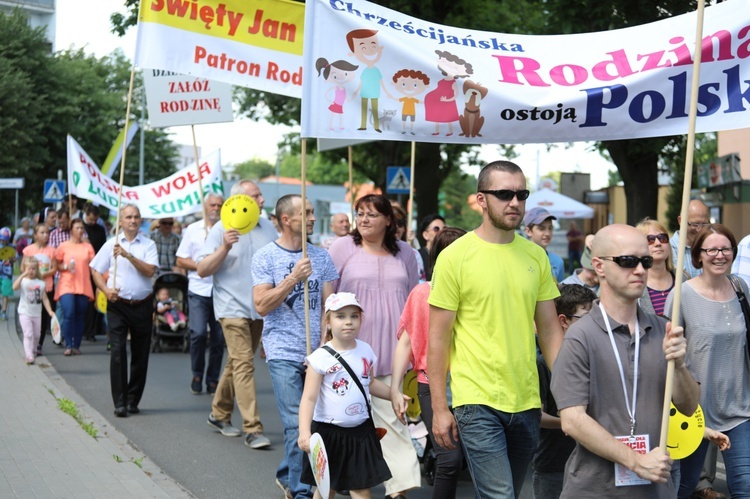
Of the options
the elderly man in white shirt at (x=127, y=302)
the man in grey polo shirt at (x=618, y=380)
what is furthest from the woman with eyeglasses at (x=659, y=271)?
the elderly man in white shirt at (x=127, y=302)

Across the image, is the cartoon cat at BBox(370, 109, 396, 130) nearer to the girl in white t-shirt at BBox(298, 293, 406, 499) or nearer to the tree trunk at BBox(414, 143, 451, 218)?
the girl in white t-shirt at BBox(298, 293, 406, 499)

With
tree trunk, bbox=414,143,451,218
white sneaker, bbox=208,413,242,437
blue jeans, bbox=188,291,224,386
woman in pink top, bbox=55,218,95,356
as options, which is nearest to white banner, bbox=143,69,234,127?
blue jeans, bbox=188,291,224,386

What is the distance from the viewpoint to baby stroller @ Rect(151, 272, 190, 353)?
16156mm

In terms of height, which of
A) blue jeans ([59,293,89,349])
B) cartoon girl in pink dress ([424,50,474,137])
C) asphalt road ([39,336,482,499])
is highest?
cartoon girl in pink dress ([424,50,474,137])

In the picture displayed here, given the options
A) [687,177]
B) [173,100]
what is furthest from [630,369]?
[173,100]

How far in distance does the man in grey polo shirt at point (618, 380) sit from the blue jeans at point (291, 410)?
293 centimetres

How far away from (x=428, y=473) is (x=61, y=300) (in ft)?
27.2

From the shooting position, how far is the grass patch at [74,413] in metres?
9.38

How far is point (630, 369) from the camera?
4160mm

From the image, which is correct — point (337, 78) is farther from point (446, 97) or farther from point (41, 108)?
point (41, 108)

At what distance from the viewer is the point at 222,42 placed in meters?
8.09

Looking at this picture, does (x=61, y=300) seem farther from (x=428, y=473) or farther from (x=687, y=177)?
(x=687, y=177)

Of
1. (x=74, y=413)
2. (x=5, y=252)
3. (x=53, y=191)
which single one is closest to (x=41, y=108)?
(x=53, y=191)

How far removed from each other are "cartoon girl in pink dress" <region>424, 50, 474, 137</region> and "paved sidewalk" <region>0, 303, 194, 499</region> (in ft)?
9.64
